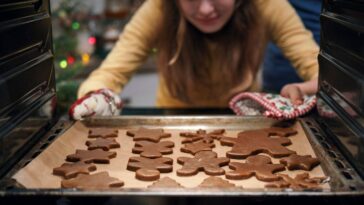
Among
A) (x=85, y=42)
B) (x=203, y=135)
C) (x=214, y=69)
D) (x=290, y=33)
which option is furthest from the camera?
(x=85, y=42)

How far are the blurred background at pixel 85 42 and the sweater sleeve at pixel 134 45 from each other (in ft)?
0.54

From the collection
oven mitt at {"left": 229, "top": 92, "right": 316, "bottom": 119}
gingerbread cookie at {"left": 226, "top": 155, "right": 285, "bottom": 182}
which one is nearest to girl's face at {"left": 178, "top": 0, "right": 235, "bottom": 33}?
oven mitt at {"left": 229, "top": 92, "right": 316, "bottom": 119}

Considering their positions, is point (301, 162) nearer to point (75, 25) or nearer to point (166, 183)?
point (166, 183)

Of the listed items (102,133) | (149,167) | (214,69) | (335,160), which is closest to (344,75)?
(335,160)

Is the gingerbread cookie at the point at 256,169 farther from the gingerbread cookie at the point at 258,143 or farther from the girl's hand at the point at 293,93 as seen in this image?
the girl's hand at the point at 293,93

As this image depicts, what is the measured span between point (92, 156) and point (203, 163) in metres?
0.31

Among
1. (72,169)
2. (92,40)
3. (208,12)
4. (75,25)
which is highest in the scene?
(208,12)

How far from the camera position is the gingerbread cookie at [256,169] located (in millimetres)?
1128

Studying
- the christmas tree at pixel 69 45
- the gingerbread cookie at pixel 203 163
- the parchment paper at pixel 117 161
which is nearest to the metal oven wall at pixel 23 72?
the parchment paper at pixel 117 161

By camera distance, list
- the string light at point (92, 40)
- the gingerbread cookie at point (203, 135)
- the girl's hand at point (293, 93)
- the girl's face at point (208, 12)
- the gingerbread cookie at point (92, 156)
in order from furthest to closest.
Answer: the string light at point (92, 40) → the girl's face at point (208, 12) → the girl's hand at point (293, 93) → the gingerbread cookie at point (203, 135) → the gingerbread cookie at point (92, 156)

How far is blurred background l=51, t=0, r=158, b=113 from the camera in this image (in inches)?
88.4

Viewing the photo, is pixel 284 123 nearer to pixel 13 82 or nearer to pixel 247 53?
pixel 247 53

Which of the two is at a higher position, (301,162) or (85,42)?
(301,162)

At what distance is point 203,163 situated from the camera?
4.02 feet
